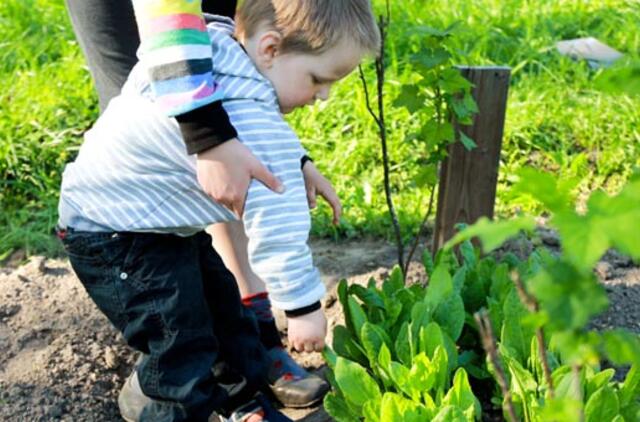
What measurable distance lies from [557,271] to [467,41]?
4.37 metres

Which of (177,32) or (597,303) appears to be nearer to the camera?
(597,303)

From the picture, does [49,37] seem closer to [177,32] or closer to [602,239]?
[177,32]

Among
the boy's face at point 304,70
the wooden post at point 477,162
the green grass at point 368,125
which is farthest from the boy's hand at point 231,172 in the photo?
the green grass at point 368,125

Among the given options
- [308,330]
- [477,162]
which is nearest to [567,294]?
[308,330]

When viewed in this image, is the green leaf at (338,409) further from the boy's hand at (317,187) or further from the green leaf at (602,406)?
the green leaf at (602,406)

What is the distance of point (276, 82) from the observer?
2072mm

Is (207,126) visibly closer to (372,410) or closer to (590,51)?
(372,410)

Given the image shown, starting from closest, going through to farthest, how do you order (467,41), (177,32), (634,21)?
(177,32), (467,41), (634,21)

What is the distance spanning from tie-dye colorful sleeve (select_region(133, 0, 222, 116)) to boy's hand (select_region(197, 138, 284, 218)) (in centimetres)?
10

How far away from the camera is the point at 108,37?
8.87 feet

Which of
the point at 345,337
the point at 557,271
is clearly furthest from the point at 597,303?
the point at 345,337

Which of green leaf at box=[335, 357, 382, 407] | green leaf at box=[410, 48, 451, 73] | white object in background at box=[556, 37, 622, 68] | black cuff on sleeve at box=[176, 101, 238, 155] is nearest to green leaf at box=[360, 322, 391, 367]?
green leaf at box=[335, 357, 382, 407]

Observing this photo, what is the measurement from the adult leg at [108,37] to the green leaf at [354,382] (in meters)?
1.16

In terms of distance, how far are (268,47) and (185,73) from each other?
273 millimetres
